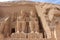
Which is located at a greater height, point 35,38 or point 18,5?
point 18,5

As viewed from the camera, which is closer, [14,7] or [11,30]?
[11,30]

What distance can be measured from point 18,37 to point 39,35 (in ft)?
0.97

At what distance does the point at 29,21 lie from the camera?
3.25 metres

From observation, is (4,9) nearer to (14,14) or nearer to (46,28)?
(14,14)

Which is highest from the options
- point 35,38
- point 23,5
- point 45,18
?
point 23,5

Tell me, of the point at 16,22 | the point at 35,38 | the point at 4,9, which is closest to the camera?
the point at 35,38

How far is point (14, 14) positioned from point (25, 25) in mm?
485

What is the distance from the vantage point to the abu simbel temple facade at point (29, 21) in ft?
9.05

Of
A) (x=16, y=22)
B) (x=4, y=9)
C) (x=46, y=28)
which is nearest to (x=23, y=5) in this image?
(x=4, y=9)

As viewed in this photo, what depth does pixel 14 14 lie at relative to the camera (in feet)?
11.7

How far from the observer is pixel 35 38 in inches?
106

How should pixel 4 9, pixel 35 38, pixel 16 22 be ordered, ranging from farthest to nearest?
pixel 4 9, pixel 16 22, pixel 35 38

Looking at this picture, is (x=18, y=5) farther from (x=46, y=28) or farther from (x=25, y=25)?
(x=46, y=28)

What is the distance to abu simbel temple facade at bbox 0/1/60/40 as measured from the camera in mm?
2760
